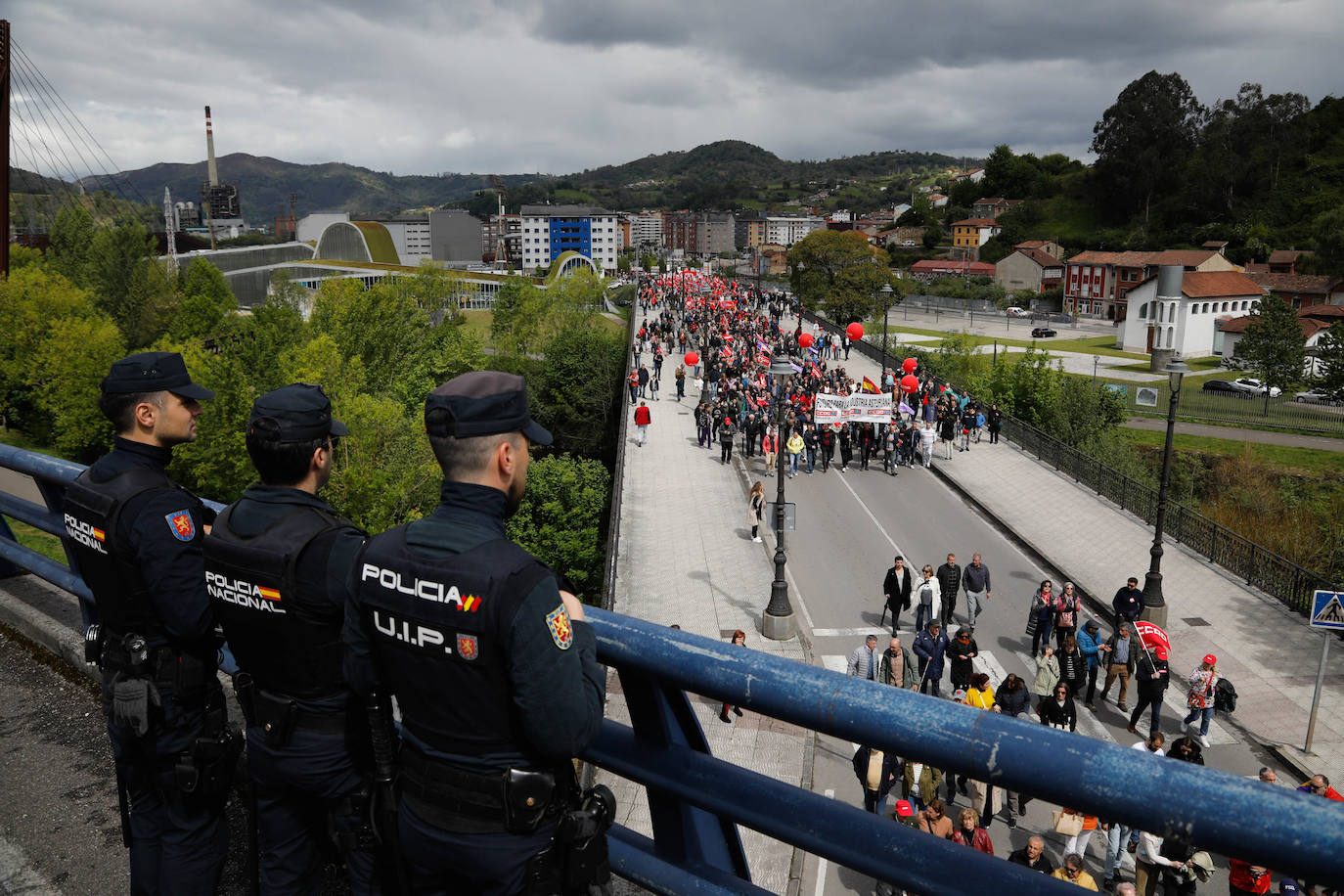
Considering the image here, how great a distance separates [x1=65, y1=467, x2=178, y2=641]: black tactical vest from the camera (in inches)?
133

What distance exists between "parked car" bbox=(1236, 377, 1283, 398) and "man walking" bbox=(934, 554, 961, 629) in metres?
48.1

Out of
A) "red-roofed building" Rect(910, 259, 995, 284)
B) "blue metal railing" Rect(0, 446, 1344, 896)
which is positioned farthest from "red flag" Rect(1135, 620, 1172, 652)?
"red-roofed building" Rect(910, 259, 995, 284)

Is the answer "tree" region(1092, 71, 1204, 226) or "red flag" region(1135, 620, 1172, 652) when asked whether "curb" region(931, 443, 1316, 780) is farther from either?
"tree" region(1092, 71, 1204, 226)

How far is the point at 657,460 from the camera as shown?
3416cm

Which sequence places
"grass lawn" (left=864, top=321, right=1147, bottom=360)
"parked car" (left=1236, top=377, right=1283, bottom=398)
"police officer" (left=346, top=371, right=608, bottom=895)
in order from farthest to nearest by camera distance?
"grass lawn" (left=864, top=321, right=1147, bottom=360), "parked car" (left=1236, top=377, right=1283, bottom=398), "police officer" (left=346, top=371, right=608, bottom=895)

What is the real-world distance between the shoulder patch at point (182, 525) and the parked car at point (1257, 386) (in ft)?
210

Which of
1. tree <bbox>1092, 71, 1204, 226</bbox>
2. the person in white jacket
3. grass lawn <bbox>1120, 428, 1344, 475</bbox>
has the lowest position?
grass lawn <bbox>1120, 428, 1344, 475</bbox>

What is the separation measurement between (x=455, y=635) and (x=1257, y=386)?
67.2 m

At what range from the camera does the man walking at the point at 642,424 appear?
1359 inches

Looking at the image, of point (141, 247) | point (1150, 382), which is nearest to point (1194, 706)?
point (1150, 382)

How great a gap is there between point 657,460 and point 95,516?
1211 inches

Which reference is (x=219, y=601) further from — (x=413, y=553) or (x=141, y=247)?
(x=141, y=247)

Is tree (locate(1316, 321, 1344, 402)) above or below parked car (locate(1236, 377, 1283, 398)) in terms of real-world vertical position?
above

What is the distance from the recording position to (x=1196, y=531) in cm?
2527
